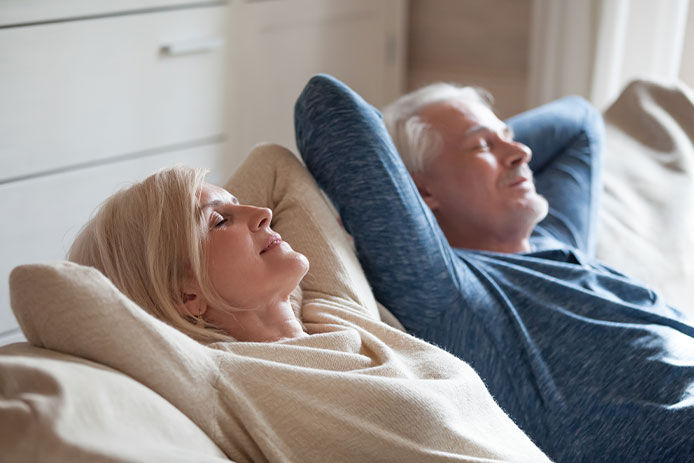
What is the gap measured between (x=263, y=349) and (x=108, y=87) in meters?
1.70

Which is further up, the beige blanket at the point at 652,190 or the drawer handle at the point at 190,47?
the drawer handle at the point at 190,47

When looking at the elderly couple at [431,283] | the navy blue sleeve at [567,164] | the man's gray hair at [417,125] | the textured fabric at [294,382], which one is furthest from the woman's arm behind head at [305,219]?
the navy blue sleeve at [567,164]

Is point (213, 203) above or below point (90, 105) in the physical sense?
above

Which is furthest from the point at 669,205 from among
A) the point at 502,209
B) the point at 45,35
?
the point at 45,35

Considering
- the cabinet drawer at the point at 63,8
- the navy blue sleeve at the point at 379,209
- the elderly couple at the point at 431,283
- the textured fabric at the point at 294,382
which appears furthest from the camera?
the cabinet drawer at the point at 63,8

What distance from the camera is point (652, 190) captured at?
226 cm

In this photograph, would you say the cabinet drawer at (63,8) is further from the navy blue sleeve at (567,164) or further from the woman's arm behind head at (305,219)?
the navy blue sleeve at (567,164)

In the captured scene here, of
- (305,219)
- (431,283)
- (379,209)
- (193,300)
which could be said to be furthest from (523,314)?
(193,300)

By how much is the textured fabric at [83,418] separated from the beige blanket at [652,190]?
1351 millimetres

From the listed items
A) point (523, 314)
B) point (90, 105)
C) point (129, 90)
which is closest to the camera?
point (523, 314)

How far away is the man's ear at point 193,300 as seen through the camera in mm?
1301

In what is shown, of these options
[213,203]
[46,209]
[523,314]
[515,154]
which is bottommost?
[46,209]

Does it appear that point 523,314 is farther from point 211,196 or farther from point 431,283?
point 211,196

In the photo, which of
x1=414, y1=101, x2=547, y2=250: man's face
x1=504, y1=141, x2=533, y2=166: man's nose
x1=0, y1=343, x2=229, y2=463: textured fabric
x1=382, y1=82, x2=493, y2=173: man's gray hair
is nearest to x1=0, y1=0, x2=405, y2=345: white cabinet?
x1=382, y1=82, x2=493, y2=173: man's gray hair
